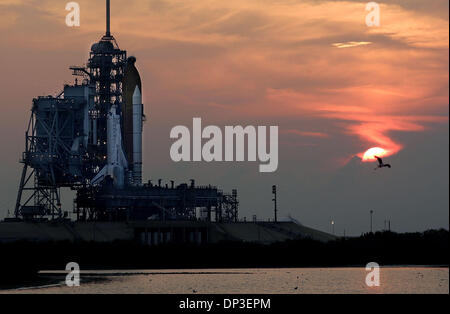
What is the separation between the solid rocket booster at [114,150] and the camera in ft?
644

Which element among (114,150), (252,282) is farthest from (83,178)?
→ (252,282)

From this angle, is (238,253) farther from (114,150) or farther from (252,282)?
(252,282)

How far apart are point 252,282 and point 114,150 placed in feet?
267

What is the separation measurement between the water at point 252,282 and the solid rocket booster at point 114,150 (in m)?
44.5

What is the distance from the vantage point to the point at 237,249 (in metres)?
A: 172

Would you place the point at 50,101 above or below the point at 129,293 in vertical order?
above

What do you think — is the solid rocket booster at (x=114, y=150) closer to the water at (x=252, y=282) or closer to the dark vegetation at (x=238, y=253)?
the dark vegetation at (x=238, y=253)

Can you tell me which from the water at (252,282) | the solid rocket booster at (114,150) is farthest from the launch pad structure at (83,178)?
the water at (252,282)

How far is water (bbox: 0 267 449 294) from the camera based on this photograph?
357ft

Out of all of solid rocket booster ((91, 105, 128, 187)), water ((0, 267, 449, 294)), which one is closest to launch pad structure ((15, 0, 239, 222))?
solid rocket booster ((91, 105, 128, 187))
